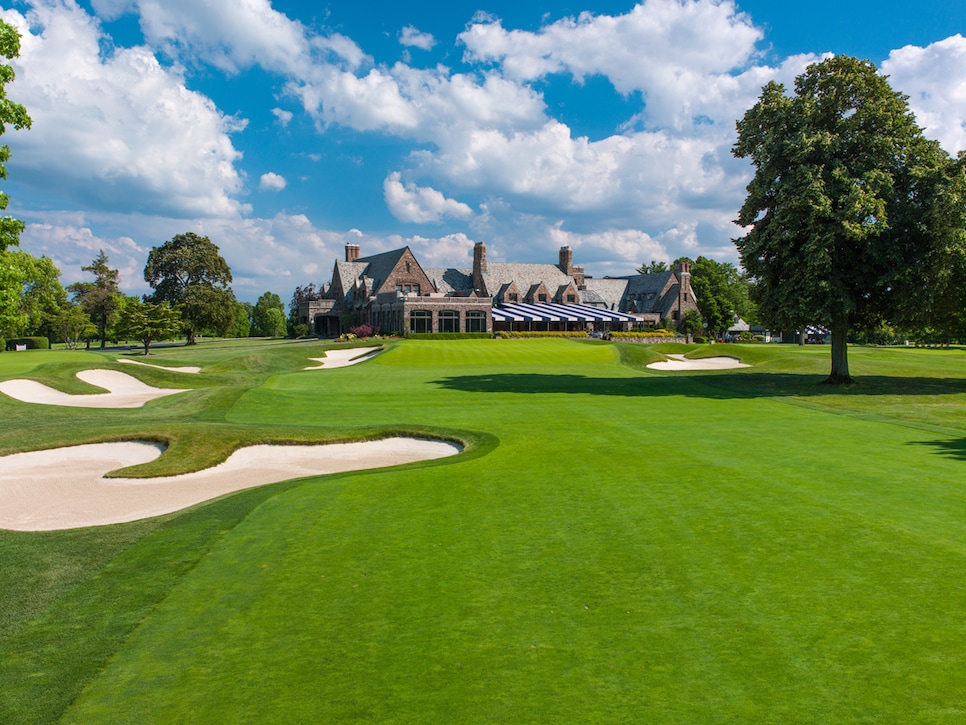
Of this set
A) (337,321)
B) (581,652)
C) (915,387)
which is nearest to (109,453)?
(581,652)

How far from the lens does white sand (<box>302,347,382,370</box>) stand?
5191 centimetres

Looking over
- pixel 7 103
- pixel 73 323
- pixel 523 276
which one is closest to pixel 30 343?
pixel 73 323

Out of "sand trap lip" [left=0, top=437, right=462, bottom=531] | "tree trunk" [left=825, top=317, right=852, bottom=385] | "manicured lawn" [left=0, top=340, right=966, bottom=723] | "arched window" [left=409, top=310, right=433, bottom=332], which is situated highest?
"arched window" [left=409, top=310, right=433, bottom=332]

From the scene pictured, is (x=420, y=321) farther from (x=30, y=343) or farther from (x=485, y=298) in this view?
(x=30, y=343)

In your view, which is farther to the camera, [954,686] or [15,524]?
[15,524]

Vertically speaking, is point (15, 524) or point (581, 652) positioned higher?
point (581, 652)

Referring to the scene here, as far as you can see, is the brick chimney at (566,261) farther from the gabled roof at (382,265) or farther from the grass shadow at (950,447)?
the grass shadow at (950,447)

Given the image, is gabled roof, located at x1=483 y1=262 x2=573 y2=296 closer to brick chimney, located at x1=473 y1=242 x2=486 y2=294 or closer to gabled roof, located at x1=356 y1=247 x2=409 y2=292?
brick chimney, located at x1=473 y1=242 x2=486 y2=294

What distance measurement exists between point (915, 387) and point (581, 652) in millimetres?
30527

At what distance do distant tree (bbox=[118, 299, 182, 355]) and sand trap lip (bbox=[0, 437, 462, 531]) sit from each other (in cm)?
5187

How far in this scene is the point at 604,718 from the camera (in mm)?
4711

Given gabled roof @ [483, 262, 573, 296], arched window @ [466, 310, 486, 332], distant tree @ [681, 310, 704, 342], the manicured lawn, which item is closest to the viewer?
the manicured lawn

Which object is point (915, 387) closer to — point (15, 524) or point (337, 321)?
point (15, 524)

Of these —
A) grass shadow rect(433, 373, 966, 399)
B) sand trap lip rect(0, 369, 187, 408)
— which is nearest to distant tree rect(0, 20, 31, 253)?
sand trap lip rect(0, 369, 187, 408)
